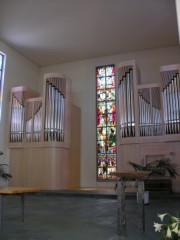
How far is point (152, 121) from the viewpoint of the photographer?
8.04 meters

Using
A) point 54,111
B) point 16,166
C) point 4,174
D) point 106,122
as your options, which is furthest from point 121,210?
point 106,122

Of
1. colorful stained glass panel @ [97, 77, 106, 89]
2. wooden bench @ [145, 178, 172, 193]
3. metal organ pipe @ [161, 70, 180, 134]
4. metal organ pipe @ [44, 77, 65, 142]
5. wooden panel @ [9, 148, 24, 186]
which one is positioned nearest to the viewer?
wooden bench @ [145, 178, 172, 193]

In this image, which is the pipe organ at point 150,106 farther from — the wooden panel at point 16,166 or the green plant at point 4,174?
the green plant at point 4,174

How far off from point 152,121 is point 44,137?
3.46 metres

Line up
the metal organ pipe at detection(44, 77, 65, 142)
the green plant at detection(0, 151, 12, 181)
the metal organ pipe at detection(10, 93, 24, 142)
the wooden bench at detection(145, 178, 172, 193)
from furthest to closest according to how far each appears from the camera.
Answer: the metal organ pipe at detection(10, 93, 24, 142) < the metal organ pipe at detection(44, 77, 65, 142) < the green plant at detection(0, 151, 12, 181) < the wooden bench at detection(145, 178, 172, 193)

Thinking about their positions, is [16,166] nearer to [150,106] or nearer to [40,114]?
[40,114]

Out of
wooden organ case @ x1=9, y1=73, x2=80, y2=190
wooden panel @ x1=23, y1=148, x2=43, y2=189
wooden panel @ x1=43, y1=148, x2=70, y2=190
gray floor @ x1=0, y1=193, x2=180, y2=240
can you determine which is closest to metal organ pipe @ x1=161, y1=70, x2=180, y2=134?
wooden organ case @ x1=9, y1=73, x2=80, y2=190

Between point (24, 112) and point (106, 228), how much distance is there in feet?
21.8

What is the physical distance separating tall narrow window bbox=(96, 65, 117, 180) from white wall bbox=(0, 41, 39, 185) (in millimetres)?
2786

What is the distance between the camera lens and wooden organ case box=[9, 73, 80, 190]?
335 inches

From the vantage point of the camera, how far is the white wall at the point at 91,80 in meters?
10.0

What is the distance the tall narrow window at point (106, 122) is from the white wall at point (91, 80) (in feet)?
0.64

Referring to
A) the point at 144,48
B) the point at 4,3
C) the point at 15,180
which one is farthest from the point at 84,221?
the point at 144,48

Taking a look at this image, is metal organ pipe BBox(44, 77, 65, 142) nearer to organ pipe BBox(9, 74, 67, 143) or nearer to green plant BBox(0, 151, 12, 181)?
organ pipe BBox(9, 74, 67, 143)
